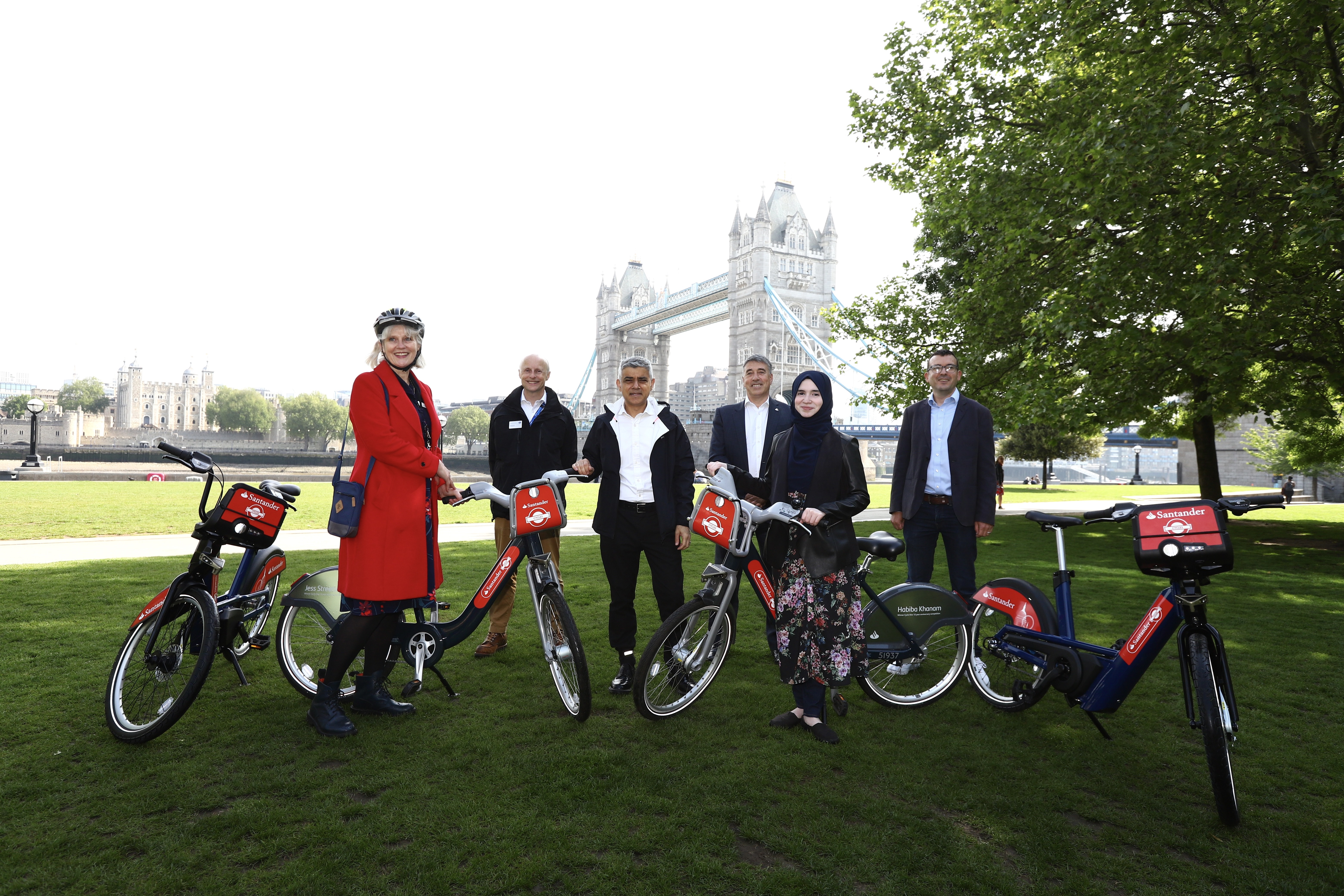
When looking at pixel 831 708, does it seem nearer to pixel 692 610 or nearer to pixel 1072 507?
pixel 692 610

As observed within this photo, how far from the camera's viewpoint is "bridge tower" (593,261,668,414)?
359 ft

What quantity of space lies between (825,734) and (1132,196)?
8732 millimetres

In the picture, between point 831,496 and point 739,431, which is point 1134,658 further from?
point 739,431

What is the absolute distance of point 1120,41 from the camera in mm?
9531

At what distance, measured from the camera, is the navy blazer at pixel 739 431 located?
4789mm

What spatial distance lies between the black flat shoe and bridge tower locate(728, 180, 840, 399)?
Answer: 257ft

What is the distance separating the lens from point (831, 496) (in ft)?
12.1

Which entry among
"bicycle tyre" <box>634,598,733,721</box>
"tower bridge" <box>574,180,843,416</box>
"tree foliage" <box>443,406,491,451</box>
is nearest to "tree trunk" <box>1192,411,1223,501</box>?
"bicycle tyre" <box>634,598,733,721</box>

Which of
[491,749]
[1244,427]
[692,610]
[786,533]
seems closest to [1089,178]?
[786,533]

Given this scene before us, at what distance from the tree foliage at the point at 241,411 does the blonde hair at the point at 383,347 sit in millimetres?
114751

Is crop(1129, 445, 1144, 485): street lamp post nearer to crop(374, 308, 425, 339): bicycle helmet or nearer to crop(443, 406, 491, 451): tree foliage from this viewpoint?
crop(374, 308, 425, 339): bicycle helmet

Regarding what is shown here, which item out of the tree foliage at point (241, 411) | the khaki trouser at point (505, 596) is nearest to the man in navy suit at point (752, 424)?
the khaki trouser at point (505, 596)

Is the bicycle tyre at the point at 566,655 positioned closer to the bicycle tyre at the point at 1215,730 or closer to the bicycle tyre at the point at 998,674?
the bicycle tyre at the point at 998,674

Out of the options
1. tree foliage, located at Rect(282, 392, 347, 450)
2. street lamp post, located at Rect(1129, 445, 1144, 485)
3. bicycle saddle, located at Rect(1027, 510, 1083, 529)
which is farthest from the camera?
tree foliage, located at Rect(282, 392, 347, 450)
